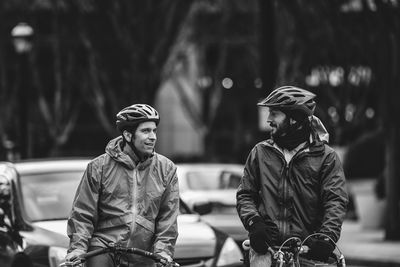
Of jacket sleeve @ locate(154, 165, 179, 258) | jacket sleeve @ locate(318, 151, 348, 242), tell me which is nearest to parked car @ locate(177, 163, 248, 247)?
jacket sleeve @ locate(154, 165, 179, 258)

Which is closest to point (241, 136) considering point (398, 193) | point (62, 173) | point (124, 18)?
point (124, 18)

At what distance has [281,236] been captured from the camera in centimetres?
663

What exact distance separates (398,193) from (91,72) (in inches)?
638

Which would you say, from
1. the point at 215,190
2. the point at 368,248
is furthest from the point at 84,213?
the point at 368,248

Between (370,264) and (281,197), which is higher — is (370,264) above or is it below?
below

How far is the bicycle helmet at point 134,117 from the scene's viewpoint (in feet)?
22.6

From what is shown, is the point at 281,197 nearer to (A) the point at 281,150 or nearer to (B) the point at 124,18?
(A) the point at 281,150

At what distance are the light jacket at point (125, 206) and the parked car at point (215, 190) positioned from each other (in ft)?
22.9

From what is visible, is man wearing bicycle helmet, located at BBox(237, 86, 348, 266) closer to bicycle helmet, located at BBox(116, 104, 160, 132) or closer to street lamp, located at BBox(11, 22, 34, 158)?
bicycle helmet, located at BBox(116, 104, 160, 132)

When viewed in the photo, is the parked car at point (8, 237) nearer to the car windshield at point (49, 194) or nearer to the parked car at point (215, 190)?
the car windshield at point (49, 194)

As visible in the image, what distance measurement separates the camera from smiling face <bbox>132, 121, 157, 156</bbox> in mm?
6828

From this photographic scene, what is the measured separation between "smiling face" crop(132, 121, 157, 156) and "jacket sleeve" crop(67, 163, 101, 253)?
0.30 meters

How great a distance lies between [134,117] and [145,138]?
15 centimetres

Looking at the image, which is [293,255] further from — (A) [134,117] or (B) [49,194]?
(B) [49,194]
